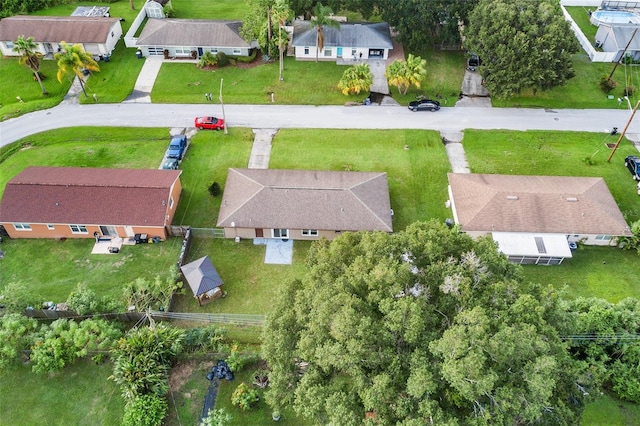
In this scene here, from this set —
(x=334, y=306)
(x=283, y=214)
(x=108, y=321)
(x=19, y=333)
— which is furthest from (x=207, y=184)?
(x=334, y=306)

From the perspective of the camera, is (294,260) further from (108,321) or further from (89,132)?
(89,132)

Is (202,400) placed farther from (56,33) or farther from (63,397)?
(56,33)

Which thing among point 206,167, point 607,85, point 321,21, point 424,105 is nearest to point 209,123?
point 206,167

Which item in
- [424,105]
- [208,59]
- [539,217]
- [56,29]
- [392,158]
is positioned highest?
[56,29]

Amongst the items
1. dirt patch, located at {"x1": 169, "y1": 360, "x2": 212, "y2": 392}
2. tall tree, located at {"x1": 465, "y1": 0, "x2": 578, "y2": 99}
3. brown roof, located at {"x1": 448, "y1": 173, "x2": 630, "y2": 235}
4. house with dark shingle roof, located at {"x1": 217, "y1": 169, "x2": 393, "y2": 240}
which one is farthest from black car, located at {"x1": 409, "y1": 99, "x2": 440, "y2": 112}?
dirt patch, located at {"x1": 169, "y1": 360, "x2": 212, "y2": 392}

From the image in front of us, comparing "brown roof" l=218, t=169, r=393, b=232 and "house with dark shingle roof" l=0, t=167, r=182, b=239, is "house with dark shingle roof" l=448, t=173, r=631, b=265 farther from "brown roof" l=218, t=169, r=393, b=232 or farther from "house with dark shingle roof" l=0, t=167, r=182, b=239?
"house with dark shingle roof" l=0, t=167, r=182, b=239

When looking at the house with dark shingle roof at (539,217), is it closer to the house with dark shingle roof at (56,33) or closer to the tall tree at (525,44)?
the tall tree at (525,44)

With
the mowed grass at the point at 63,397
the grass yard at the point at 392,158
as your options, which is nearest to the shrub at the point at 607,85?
the grass yard at the point at 392,158
